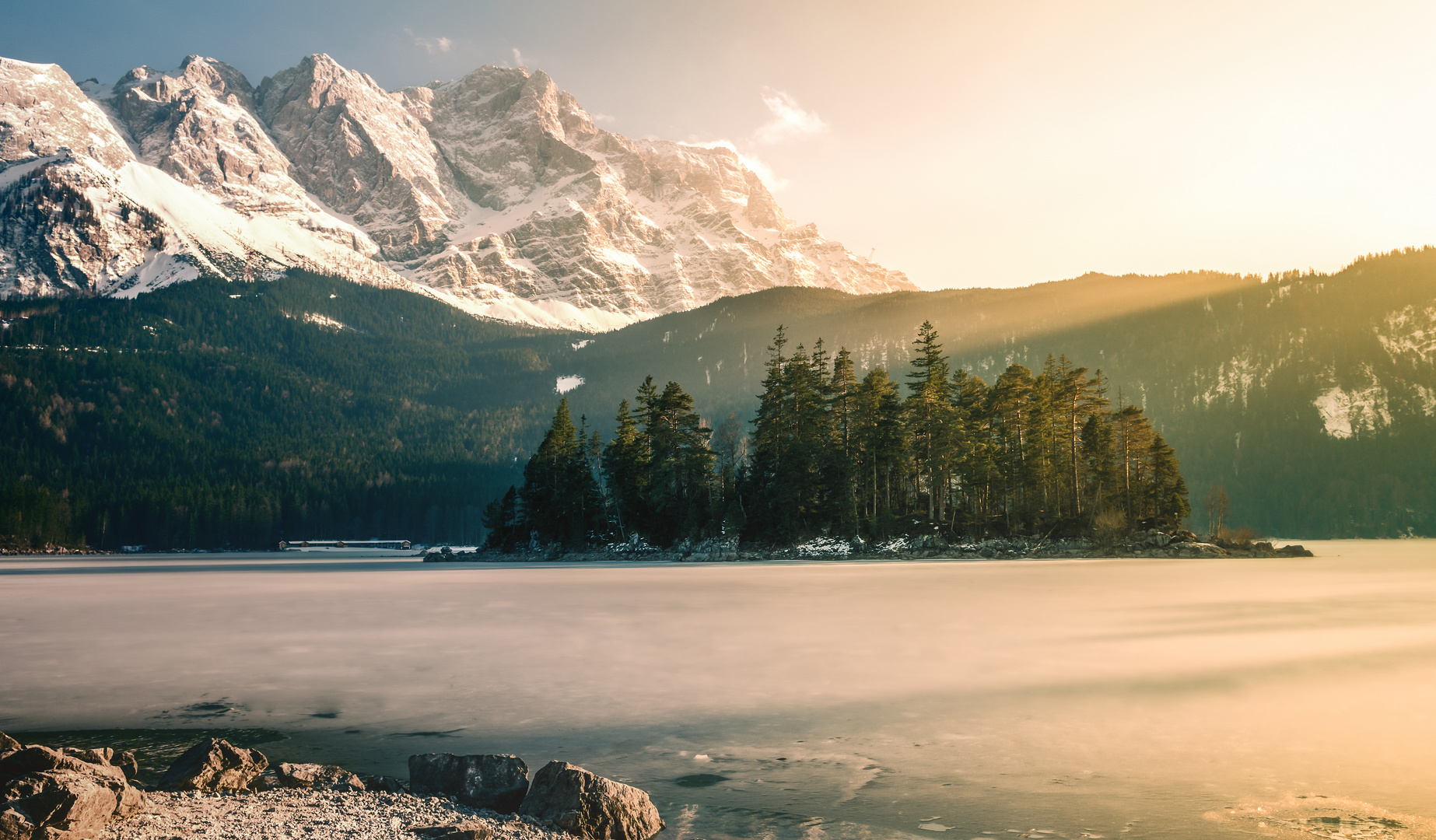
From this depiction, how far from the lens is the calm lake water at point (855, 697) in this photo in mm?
9000

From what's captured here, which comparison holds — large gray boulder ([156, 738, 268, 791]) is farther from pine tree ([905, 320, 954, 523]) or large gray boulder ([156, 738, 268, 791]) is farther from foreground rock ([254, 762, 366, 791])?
pine tree ([905, 320, 954, 523])

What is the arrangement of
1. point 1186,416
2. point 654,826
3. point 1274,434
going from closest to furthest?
point 654,826, point 1274,434, point 1186,416

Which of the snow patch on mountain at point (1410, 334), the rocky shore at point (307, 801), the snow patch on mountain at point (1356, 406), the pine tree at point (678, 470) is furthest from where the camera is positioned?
the snow patch on mountain at point (1410, 334)

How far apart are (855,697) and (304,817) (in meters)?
8.89

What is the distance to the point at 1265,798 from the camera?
8836 mm

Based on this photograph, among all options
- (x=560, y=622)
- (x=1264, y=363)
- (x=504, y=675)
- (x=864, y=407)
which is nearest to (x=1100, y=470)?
(x=864, y=407)

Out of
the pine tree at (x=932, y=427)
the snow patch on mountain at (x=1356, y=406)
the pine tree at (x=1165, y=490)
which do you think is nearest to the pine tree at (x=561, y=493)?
the pine tree at (x=932, y=427)

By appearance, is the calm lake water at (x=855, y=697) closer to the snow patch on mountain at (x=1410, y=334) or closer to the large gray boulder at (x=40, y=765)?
the large gray boulder at (x=40, y=765)

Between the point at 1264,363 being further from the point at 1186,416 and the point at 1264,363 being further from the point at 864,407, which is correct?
the point at 864,407

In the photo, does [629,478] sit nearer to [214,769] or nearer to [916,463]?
[916,463]

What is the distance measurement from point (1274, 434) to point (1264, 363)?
988 inches

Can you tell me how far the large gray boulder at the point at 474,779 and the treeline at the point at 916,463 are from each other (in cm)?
6063

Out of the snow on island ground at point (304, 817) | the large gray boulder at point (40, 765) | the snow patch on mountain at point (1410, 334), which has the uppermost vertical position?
the snow patch on mountain at point (1410, 334)

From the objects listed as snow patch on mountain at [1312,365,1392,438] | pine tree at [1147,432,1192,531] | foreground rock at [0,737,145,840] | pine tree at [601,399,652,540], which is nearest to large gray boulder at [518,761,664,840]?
foreground rock at [0,737,145,840]
